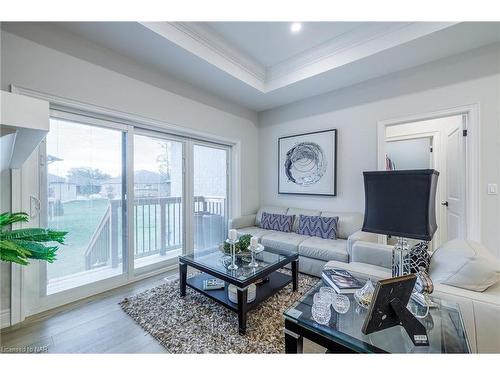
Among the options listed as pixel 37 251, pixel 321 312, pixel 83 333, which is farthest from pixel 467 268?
pixel 83 333

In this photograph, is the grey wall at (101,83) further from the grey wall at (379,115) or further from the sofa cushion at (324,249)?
the sofa cushion at (324,249)

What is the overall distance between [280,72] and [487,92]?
2.37 m

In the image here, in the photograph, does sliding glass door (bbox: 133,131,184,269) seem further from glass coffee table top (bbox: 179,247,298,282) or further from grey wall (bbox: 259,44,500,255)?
grey wall (bbox: 259,44,500,255)

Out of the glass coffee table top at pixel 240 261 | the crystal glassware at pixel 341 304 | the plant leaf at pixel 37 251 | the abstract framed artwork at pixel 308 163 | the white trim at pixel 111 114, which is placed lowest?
the glass coffee table top at pixel 240 261

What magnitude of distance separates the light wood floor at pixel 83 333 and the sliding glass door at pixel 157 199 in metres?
0.81

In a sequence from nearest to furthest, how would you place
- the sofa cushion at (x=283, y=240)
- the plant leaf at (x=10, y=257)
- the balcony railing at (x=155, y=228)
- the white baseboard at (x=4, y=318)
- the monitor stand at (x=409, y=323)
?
the plant leaf at (x=10, y=257), the monitor stand at (x=409, y=323), the white baseboard at (x=4, y=318), the balcony railing at (x=155, y=228), the sofa cushion at (x=283, y=240)

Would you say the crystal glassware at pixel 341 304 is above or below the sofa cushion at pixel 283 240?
above

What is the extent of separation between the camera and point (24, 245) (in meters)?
0.84

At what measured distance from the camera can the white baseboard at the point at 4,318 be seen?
70.8 inches

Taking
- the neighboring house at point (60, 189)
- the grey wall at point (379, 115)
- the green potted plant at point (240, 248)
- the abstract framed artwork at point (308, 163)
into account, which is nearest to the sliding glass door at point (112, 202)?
the neighboring house at point (60, 189)

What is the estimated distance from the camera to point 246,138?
4152 mm

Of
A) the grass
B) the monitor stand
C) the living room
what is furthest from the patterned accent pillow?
the monitor stand

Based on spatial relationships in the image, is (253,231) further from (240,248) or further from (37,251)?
(37,251)

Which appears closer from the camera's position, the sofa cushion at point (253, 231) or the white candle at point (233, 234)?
the white candle at point (233, 234)
